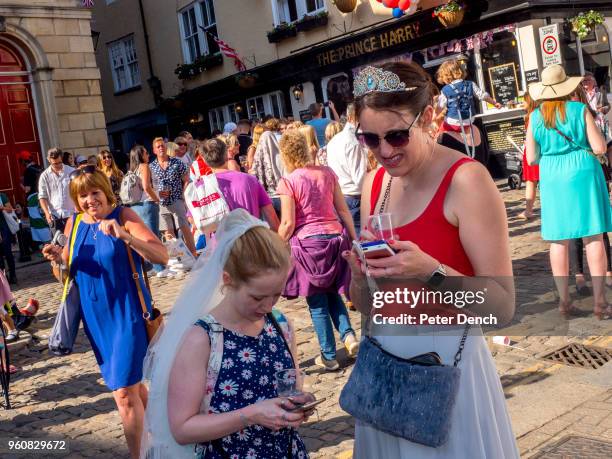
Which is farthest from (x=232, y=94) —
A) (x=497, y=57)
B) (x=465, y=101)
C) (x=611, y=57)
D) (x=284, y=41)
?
(x=465, y=101)

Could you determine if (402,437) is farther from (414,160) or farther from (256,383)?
(414,160)

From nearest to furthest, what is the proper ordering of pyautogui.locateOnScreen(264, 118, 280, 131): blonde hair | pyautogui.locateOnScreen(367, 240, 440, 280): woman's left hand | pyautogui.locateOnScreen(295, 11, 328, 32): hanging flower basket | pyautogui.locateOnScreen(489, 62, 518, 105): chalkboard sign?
pyautogui.locateOnScreen(367, 240, 440, 280): woman's left hand, pyautogui.locateOnScreen(264, 118, 280, 131): blonde hair, pyautogui.locateOnScreen(489, 62, 518, 105): chalkboard sign, pyautogui.locateOnScreen(295, 11, 328, 32): hanging flower basket

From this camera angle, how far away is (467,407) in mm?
2355

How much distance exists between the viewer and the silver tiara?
2375 millimetres

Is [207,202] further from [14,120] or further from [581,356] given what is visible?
[14,120]

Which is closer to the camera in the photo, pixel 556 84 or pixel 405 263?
pixel 405 263

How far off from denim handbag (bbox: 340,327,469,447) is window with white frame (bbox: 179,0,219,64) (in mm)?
22993

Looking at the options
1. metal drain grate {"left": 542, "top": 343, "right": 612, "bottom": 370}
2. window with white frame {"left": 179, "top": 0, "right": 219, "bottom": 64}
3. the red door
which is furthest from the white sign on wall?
the red door

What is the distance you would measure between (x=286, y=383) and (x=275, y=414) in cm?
11

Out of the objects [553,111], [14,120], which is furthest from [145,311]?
[14,120]

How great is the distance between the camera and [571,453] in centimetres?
411

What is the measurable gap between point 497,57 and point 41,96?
11129mm

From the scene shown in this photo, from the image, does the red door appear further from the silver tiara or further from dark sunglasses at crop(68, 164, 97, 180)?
the silver tiara

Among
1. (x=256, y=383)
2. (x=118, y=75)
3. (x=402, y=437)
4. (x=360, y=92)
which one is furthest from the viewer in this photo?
(x=118, y=75)
